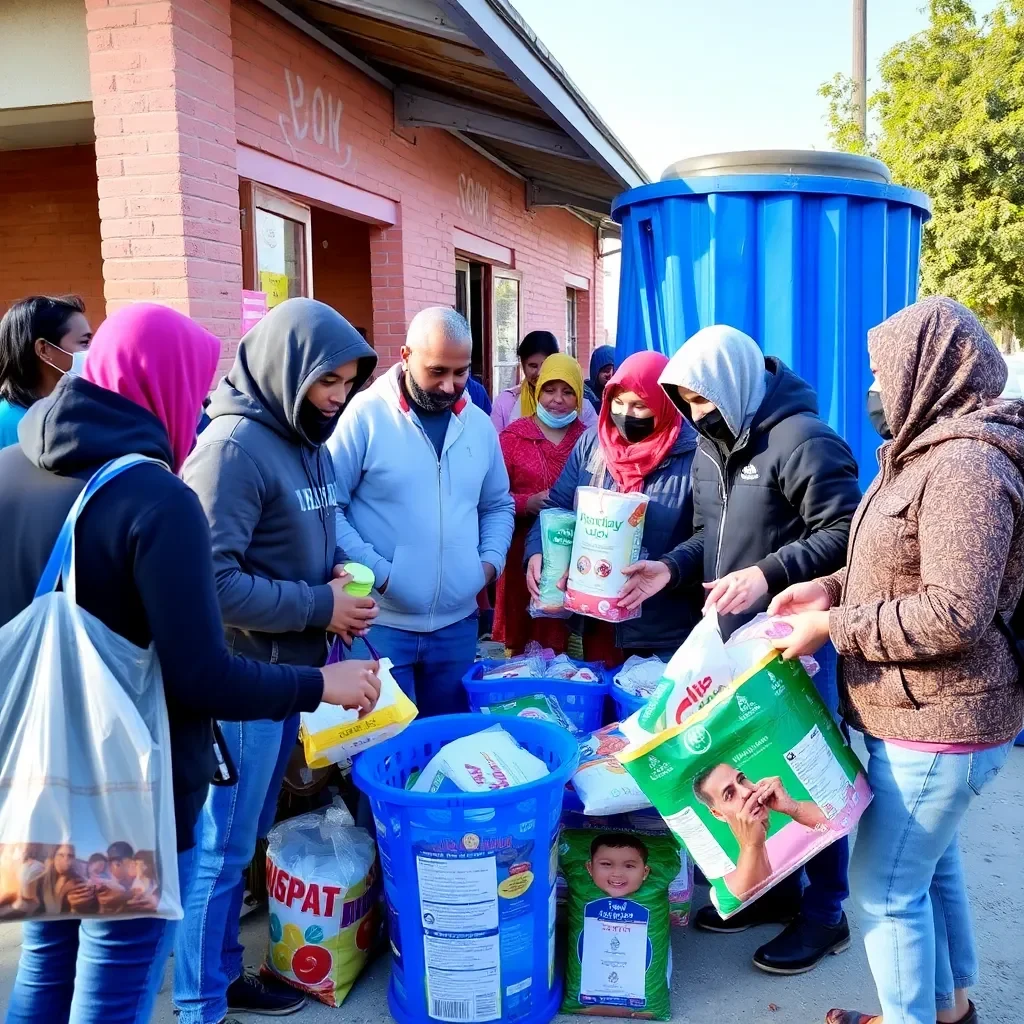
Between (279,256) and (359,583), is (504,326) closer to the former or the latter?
(279,256)

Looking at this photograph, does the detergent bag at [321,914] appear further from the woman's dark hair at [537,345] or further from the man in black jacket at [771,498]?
the woman's dark hair at [537,345]

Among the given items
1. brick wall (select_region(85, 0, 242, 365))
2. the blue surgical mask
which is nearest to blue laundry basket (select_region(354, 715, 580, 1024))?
the blue surgical mask

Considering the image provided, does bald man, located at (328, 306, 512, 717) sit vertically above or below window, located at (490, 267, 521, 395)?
below

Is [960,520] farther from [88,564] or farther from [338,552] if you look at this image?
[338,552]

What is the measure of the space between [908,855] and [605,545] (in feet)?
3.87

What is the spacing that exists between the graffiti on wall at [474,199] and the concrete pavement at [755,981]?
5.85 meters

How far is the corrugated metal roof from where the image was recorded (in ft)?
13.5

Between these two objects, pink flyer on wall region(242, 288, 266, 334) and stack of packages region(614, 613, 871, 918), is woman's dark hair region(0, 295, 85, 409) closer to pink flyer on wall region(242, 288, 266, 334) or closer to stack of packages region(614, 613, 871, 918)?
pink flyer on wall region(242, 288, 266, 334)

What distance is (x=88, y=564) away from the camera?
1364mm

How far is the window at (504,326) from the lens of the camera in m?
8.72

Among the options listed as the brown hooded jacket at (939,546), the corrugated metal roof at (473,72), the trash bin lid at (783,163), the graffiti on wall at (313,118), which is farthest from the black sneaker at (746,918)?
the graffiti on wall at (313,118)

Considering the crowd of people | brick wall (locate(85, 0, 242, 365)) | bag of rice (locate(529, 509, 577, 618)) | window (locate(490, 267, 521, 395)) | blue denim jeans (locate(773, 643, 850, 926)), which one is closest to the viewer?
the crowd of people

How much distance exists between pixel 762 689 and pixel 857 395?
8.47 ft

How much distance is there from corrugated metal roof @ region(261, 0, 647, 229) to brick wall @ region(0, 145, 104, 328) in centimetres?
216
